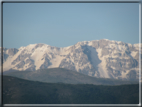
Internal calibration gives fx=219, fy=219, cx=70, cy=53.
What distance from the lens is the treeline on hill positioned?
1312 inches

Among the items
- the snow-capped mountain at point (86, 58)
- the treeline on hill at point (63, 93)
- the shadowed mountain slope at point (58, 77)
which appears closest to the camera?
the treeline on hill at point (63, 93)

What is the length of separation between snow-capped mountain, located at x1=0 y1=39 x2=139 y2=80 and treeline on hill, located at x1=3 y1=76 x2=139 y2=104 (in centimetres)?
10728

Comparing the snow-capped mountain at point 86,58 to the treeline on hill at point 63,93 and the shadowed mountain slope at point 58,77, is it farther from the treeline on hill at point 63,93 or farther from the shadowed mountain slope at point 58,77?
the treeline on hill at point 63,93

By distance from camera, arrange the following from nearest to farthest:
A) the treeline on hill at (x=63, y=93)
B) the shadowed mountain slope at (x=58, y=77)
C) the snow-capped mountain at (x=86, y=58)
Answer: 1. the treeline on hill at (x=63, y=93)
2. the shadowed mountain slope at (x=58, y=77)
3. the snow-capped mountain at (x=86, y=58)

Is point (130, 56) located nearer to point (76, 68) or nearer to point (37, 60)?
point (76, 68)

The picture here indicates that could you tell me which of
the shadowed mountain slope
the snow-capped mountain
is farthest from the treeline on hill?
the snow-capped mountain

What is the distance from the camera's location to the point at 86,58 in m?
158

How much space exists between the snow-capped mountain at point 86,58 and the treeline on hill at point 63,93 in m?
107

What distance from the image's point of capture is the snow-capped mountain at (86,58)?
150500 mm

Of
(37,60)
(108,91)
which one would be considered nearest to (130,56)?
(37,60)

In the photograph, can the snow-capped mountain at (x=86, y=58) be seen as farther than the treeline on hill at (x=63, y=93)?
Yes

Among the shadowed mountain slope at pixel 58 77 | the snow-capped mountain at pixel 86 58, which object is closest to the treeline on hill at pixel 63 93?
the shadowed mountain slope at pixel 58 77

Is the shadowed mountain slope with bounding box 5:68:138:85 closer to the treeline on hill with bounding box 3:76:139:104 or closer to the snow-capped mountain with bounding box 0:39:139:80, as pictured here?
the treeline on hill with bounding box 3:76:139:104

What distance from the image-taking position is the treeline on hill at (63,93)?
33.3m
